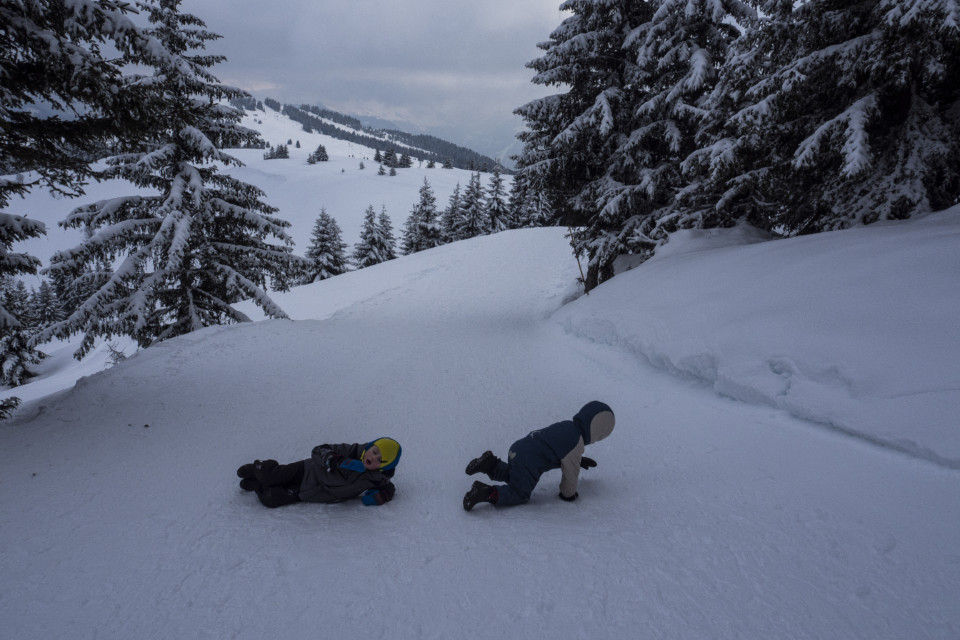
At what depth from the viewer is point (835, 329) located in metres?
4.62

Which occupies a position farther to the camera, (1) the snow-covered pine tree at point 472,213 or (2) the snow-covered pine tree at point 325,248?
(1) the snow-covered pine tree at point 472,213

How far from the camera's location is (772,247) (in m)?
7.45

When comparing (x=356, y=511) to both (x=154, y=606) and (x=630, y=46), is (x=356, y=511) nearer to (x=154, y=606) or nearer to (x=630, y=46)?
(x=154, y=606)

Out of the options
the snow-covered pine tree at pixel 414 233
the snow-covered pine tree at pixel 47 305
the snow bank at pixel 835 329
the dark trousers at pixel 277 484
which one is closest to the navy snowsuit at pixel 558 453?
the dark trousers at pixel 277 484

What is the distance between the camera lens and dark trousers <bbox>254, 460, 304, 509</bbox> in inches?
143

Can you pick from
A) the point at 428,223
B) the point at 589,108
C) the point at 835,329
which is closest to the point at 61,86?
the point at 835,329

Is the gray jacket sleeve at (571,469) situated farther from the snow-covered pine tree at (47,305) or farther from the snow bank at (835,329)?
the snow-covered pine tree at (47,305)

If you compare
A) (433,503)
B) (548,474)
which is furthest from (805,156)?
(433,503)

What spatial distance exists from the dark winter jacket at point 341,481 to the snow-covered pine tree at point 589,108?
9.03 m

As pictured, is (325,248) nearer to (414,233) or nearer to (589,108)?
(414,233)

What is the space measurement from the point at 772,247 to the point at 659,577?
23.0ft

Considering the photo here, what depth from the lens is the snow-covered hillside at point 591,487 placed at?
2434 millimetres

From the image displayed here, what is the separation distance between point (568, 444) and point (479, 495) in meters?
0.88

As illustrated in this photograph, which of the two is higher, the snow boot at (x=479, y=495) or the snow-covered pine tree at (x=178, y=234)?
the snow-covered pine tree at (x=178, y=234)
